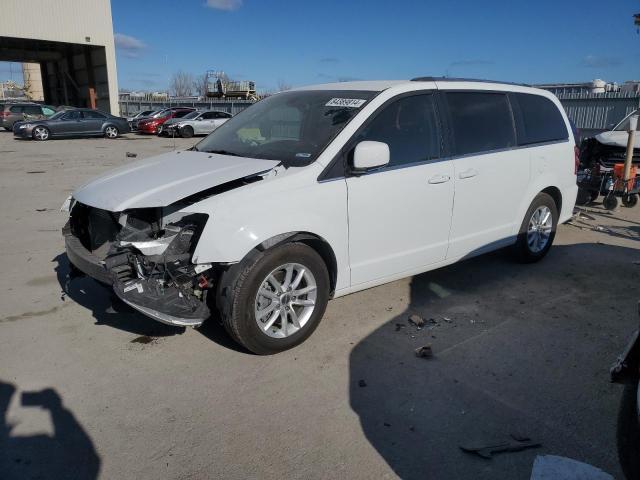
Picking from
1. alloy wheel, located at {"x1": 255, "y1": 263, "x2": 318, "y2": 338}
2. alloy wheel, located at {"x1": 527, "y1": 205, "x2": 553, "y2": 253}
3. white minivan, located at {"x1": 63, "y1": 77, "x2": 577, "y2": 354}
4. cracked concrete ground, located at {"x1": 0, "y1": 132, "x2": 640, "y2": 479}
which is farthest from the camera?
alloy wheel, located at {"x1": 527, "y1": 205, "x2": 553, "y2": 253}

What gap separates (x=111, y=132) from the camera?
26.1 metres

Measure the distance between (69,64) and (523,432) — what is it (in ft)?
153

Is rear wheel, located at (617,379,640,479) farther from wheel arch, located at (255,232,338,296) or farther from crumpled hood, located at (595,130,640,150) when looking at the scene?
crumpled hood, located at (595,130,640,150)

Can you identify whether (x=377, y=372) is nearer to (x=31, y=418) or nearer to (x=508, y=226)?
(x=31, y=418)

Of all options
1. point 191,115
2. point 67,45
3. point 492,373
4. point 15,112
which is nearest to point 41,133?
point 15,112

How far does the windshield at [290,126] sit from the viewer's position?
3.98 m

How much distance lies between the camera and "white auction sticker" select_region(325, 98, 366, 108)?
4.09 metres

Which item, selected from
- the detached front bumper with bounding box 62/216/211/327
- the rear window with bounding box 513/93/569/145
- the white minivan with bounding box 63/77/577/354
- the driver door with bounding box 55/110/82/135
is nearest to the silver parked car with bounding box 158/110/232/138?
the driver door with bounding box 55/110/82/135

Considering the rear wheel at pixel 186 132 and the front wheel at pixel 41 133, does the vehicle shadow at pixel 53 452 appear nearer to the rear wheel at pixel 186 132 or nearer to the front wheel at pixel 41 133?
the front wheel at pixel 41 133

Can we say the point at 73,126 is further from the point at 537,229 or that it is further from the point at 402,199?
the point at 402,199

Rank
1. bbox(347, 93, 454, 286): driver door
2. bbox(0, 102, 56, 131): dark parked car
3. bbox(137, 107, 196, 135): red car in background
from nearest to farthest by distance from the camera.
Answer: bbox(347, 93, 454, 286): driver door < bbox(0, 102, 56, 131): dark parked car < bbox(137, 107, 196, 135): red car in background

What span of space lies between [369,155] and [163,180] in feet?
4.89

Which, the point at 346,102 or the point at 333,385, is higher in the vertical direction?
the point at 346,102

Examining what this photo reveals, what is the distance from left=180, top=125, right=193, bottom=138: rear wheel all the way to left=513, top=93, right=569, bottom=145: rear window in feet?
77.6
